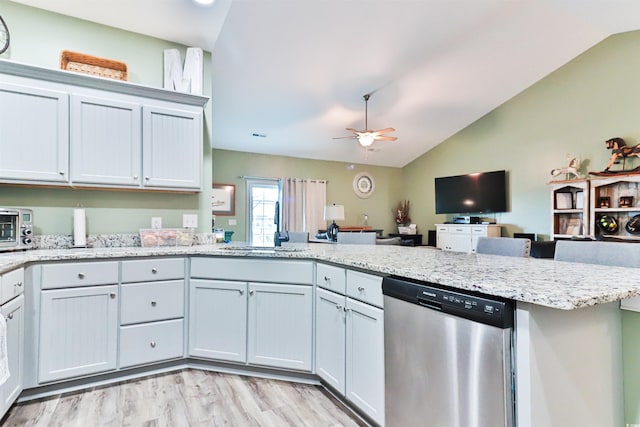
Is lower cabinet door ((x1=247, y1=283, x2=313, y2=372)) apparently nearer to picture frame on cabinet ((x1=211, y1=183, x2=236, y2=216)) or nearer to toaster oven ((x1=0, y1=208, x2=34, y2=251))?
toaster oven ((x1=0, y1=208, x2=34, y2=251))

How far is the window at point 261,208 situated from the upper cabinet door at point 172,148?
3.79m

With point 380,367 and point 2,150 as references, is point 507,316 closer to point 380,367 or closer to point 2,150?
point 380,367

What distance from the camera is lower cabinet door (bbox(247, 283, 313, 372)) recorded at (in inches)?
86.3

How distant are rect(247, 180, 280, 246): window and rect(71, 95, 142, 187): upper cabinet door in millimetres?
3989

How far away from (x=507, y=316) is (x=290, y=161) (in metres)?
6.27

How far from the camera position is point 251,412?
6.28 ft

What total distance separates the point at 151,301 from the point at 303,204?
4.83 metres

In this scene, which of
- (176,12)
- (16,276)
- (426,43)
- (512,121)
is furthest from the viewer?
(512,121)

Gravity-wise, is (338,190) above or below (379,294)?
above

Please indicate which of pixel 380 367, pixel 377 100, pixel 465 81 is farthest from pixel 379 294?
pixel 465 81


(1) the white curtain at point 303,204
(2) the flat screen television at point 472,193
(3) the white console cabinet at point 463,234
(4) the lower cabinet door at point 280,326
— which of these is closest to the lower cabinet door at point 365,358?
(4) the lower cabinet door at point 280,326

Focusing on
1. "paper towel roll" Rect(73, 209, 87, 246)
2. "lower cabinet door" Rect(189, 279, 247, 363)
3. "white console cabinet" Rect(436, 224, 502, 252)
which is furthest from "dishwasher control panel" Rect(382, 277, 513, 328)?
"white console cabinet" Rect(436, 224, 502, 252)

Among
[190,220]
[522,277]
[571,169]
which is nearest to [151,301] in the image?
[190,220]

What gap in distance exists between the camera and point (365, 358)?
1.74m
